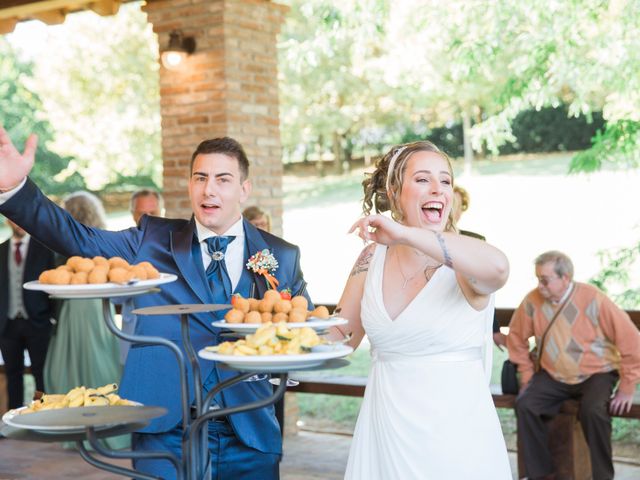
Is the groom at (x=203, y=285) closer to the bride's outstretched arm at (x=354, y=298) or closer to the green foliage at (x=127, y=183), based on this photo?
the bride's outstretched arm at (x=354, y=298)

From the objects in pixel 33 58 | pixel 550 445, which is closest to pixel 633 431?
pixel 550 445

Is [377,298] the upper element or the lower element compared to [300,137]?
lower

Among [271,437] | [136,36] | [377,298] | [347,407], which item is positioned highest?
[136,36]

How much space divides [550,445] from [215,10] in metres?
3.79

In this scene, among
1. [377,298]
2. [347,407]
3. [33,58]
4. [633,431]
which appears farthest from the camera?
[33,58]

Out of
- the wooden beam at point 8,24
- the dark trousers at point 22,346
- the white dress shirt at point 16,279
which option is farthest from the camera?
the wooden beam at point 8,24

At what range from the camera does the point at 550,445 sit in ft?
19.9

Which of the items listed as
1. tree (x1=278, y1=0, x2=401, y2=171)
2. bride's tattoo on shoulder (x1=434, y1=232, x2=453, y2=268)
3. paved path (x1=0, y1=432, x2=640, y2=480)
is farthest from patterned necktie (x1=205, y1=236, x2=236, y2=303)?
tree (x1=278, y1=0, x2=401, y2=171)

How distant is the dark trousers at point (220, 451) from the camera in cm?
311

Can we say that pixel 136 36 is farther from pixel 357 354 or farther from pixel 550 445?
pixel 550 445

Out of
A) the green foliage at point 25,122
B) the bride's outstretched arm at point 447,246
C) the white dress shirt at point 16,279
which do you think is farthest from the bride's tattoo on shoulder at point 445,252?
the green foliage at point 25,122

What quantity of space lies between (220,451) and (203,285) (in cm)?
53

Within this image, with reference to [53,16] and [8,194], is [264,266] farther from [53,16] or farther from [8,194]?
[53,16]

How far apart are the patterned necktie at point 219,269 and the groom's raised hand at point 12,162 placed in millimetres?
679
